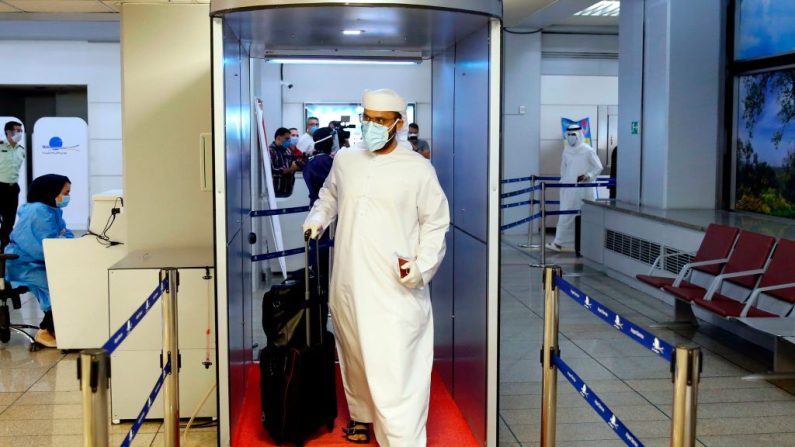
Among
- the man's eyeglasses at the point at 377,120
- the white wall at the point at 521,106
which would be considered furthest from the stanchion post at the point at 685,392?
the white wall at the point at 521,106

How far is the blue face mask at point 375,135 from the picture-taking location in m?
4.32

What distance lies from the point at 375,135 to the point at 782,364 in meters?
3.33

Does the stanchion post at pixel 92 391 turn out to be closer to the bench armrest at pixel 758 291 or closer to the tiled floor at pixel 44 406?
the tiled floor at pixel 44 406

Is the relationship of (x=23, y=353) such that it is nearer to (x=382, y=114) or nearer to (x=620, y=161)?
(x=382, y=114)

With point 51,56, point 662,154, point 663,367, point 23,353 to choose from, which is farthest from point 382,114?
point 51,56

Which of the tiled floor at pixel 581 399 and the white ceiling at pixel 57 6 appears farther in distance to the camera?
the white ceiling at pixel 57 6

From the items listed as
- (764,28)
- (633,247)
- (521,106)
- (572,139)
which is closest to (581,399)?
(633,247)

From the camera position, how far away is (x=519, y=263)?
11.5m

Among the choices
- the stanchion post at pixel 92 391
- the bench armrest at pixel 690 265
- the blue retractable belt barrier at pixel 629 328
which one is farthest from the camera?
the bench armrest at pixel 690 265

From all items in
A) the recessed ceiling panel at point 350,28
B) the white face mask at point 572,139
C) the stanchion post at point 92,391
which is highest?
the recessed ceiling panel at point 350,28

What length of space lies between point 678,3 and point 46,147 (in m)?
9.74

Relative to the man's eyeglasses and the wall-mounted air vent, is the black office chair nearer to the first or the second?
the man's eyeglasses

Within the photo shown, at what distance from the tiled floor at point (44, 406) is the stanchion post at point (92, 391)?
2.26 meters

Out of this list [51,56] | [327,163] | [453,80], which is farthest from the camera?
[51,56]
